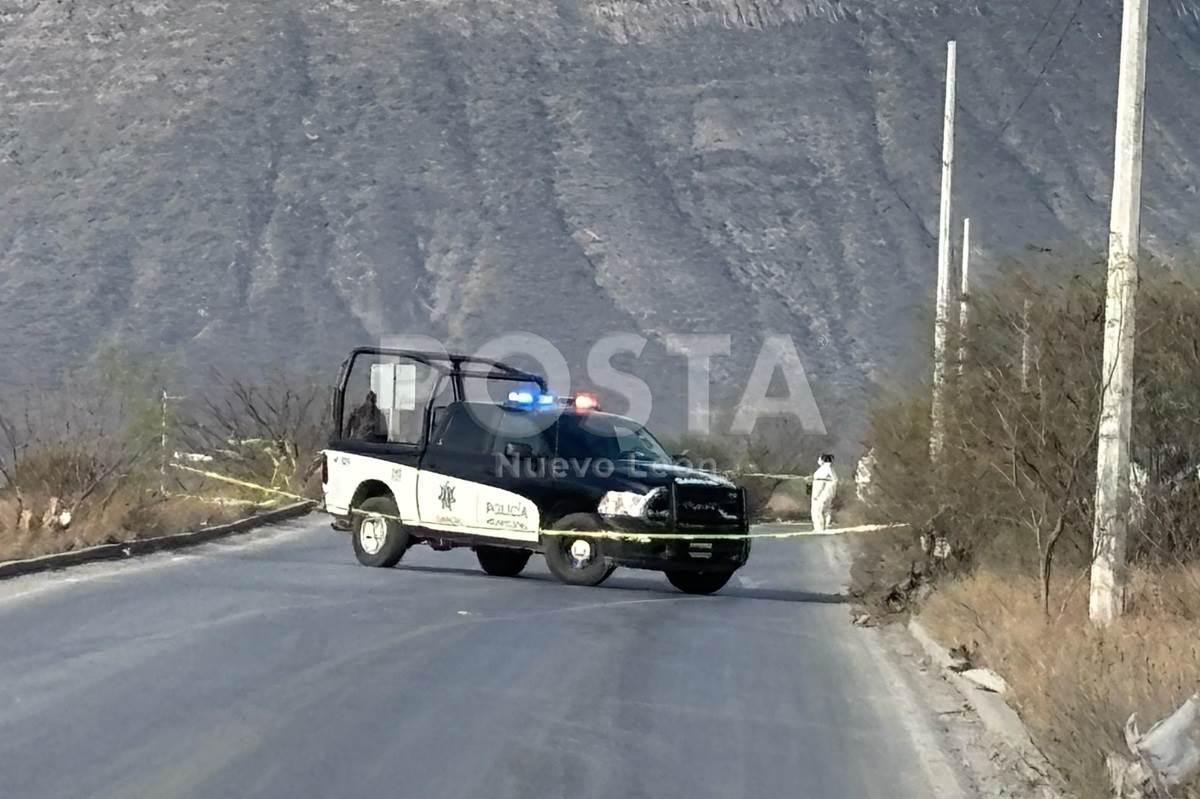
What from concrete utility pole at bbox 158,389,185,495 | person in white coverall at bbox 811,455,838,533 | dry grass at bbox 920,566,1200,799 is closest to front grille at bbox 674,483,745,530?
dry grass at bbox 920,566,1200,799

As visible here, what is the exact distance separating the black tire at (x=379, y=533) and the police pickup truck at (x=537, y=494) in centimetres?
1

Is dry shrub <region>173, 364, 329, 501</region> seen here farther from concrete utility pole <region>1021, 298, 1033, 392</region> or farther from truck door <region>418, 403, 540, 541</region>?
concrete utility pole <region>1021, 298, 1033, 392</region>

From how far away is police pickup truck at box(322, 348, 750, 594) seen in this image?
21016mm

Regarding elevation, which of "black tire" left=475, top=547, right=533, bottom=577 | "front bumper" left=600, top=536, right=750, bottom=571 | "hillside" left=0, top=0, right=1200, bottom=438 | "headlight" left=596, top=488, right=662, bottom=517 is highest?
"hillside" left=0, top=0, right=1200, bottom=438

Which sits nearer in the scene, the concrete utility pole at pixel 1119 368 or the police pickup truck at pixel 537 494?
the concrete utility pole at pixel 1119 368

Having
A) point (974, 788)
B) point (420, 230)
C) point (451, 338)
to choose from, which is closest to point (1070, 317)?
point (974, 788)

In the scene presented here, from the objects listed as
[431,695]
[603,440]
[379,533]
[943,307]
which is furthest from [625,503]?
[431,695]

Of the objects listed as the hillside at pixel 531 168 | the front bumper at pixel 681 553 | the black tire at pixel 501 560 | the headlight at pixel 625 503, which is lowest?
the black tire at pixel 501 560

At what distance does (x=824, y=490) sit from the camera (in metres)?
33.4

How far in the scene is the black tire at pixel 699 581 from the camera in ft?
72.1

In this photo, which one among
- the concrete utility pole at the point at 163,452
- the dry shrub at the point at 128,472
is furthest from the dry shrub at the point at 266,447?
the concrete utility pole at the point at 163,452

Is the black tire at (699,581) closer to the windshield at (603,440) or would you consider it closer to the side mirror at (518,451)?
the windshield at (603,440)

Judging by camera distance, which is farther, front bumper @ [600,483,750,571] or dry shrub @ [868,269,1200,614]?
front bumper @ [600,483,750,571]

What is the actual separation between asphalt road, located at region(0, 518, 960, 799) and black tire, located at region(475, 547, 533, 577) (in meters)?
2.76
